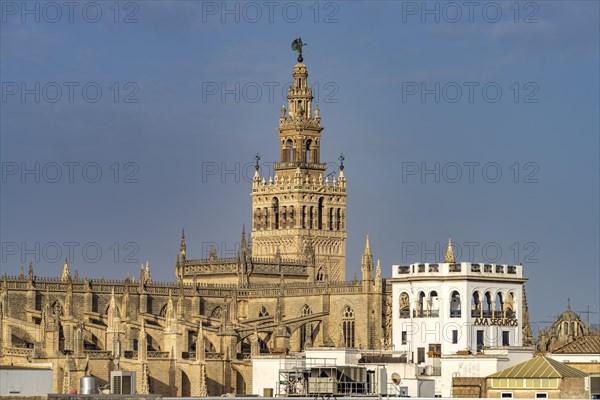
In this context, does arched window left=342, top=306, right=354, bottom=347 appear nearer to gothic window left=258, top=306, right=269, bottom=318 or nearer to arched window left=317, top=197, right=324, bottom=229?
gothic window left=258, top=306, right=269, bottom=318

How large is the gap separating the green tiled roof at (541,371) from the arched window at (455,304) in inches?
1413

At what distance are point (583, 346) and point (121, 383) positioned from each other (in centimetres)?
3815

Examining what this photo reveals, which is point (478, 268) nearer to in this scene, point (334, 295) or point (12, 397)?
point (334, 295)

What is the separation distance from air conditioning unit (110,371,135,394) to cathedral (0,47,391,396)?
41.4 m

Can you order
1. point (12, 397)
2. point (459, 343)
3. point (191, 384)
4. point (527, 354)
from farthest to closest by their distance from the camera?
1. point (191, 384)
2. point (459, 343)
3. point (527, 354)
4. point (12, 397)

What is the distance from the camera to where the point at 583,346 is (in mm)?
114625

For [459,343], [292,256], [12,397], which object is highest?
[292,256]

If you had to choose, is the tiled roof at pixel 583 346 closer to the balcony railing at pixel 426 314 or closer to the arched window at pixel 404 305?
the balcony railing at pixel 426 314

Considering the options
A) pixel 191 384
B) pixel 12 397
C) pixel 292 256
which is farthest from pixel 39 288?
pixel 12 397

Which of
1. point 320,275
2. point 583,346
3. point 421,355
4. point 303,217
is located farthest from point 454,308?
point 303,217

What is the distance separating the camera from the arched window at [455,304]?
133500 mm

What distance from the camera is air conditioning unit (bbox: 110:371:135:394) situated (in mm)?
84562

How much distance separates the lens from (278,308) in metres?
162

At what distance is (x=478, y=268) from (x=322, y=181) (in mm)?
52424
